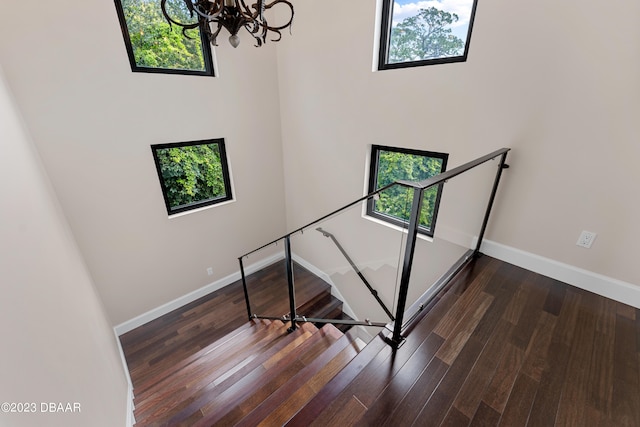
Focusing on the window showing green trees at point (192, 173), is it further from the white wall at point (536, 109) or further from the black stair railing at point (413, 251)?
the white wall at point (536, 109)

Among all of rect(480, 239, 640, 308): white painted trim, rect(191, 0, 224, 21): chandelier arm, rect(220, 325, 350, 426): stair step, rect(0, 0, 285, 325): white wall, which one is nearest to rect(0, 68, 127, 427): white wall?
rect(0, 0, 285, 325): white wall

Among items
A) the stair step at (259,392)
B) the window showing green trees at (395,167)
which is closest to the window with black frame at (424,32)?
the window showing green trees at (395,167)

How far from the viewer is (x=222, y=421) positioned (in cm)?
187

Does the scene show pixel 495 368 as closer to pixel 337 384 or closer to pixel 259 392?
pixel 337 384

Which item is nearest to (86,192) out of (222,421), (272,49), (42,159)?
(42,159)

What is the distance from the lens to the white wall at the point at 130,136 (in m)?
2.29

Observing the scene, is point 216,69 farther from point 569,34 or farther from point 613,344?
point 613,344

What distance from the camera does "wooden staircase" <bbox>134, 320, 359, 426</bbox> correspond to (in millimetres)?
1687

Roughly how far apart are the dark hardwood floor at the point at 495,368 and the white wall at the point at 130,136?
6.37ft

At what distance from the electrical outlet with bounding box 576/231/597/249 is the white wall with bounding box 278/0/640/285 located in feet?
0.11

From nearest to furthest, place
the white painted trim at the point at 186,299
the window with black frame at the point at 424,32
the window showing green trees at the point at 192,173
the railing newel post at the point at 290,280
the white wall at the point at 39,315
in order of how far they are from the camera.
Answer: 1. the white wall at the point at 39,315
2. the window with black frame at the point at 424,32
3. the railing newel post at the point at 290,280
4. the window showing green trees at the point at 192,173
5. the white painted trim at the point at 186,299

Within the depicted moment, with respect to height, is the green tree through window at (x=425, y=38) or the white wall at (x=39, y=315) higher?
the green tree through window at (x=425, y=38)

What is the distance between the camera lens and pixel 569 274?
2.13m

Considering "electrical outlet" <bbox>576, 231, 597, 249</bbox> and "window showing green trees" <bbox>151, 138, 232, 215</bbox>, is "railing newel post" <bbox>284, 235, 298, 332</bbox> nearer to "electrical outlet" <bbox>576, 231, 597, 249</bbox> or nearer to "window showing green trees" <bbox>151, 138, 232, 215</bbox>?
"window showing green trees" <bbox>151, 138, 232, 215</bbox>
